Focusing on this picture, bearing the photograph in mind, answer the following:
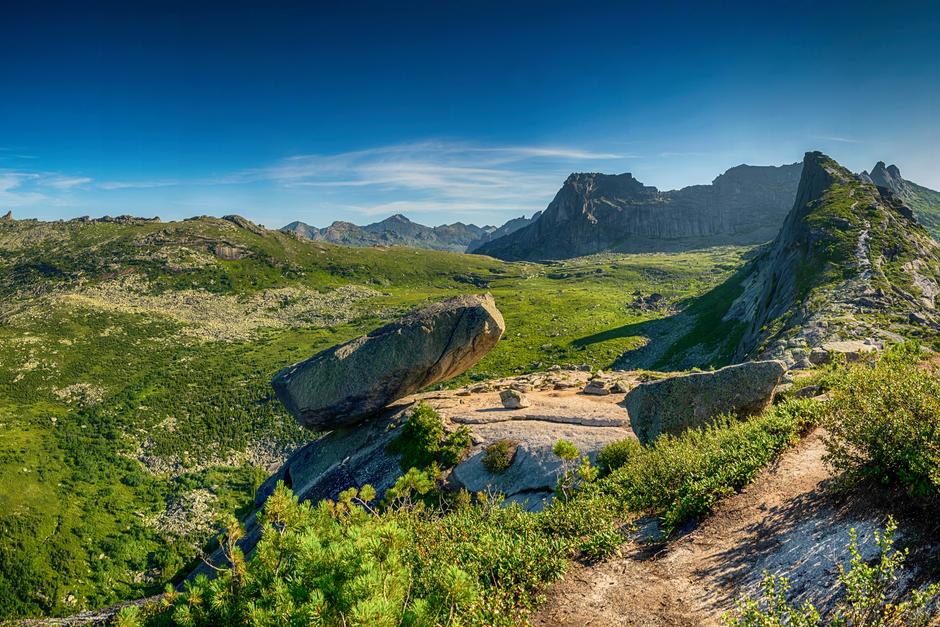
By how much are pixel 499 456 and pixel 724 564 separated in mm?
13326

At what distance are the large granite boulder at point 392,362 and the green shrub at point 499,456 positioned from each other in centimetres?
965

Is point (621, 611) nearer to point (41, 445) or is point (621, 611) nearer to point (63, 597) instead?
point (63, 597)

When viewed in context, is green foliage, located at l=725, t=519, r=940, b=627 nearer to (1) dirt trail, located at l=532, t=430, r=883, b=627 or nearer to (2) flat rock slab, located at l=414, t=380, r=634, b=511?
(1) dirt trail, located at l=532, t=430, r=883, b=627

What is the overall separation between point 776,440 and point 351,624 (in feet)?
43.5

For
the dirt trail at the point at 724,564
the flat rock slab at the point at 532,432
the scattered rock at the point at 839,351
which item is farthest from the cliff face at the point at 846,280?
the dirt trail at the point at 724,564

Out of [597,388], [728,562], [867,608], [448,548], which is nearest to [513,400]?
[597,388]

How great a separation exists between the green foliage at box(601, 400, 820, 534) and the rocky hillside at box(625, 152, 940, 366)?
61.8 feet

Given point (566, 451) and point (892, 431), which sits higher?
point (892, 431)

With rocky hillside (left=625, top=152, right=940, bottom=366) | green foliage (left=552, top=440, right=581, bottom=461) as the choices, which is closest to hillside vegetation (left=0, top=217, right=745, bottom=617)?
green foliage (left=552, top=440, right=581, bottom=461)

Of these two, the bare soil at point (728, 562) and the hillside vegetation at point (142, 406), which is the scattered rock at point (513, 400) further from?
the bare soil at point (728, 562)

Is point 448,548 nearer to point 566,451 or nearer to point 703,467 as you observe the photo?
point 703,467

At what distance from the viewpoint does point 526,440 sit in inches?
918

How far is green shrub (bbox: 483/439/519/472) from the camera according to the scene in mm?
21766

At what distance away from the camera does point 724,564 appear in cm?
952
